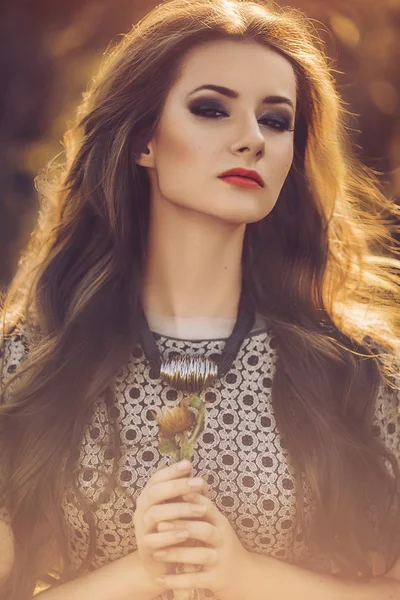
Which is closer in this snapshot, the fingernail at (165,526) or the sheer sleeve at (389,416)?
the fingernail at (165,526)

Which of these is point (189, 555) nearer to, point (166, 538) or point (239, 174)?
point (166, 538)

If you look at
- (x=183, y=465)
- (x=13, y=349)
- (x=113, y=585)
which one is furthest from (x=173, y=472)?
(x=13, y=349)

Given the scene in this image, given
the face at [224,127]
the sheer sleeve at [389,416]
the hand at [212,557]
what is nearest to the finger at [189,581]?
the hand at [212,557]

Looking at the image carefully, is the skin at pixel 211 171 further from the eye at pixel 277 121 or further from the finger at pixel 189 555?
the finger at pixel 189 555

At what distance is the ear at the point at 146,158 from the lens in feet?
A: 2.79

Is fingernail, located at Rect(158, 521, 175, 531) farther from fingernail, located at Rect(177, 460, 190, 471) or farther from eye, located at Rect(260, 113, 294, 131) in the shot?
eye, located at Rect(260, 113, 294, 131)

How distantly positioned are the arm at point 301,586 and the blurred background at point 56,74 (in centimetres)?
43

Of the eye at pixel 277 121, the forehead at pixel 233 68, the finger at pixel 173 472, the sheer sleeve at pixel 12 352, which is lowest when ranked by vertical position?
the finger at pixel 173 472

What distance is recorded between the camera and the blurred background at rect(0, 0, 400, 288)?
91 cm

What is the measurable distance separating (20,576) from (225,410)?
0.28 metres

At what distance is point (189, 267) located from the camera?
0.86 m

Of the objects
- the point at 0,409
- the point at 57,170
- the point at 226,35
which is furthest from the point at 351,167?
the point at 0,409

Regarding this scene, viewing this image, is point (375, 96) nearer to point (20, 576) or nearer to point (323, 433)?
point (323, 433)

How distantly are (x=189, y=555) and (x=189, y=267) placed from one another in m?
0.29
